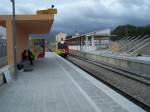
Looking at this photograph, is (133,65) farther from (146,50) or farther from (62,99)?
(146,50)

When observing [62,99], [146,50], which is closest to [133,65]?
[62,99]

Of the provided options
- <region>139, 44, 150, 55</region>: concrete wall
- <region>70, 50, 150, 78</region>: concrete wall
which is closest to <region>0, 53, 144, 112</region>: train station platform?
<region>70, 50, 150, 78</region>: concrete wall

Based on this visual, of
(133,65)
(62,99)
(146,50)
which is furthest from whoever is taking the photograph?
(146,50)

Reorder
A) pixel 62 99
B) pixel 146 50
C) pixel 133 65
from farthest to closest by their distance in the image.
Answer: pixel 146 50
pixel 133 65
pixel 62 99

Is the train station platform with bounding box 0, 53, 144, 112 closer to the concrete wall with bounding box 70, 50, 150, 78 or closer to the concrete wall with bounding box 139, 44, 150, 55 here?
Result: the concrete wall with bounding box 70, 50, 150, 78

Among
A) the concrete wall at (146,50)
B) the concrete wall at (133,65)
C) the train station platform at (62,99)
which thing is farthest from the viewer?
the concrete wall at (146,50)

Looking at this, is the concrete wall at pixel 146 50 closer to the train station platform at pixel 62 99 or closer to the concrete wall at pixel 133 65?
the concrete wall at pixel 133 65

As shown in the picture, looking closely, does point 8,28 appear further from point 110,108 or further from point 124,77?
point 110,108

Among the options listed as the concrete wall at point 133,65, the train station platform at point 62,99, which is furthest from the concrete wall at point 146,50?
the train station platform at point 62,99

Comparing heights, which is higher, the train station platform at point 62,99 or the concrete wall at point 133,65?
the train station platform at point 62,99

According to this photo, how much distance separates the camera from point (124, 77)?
2277 cm

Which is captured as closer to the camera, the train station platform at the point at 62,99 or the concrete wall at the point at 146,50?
the train station platform at the point at 62,99

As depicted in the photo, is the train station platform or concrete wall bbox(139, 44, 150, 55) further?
concrete wall bbox(139, 44, 150, 55)

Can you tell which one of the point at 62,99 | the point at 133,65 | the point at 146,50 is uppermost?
the point at 62,99
